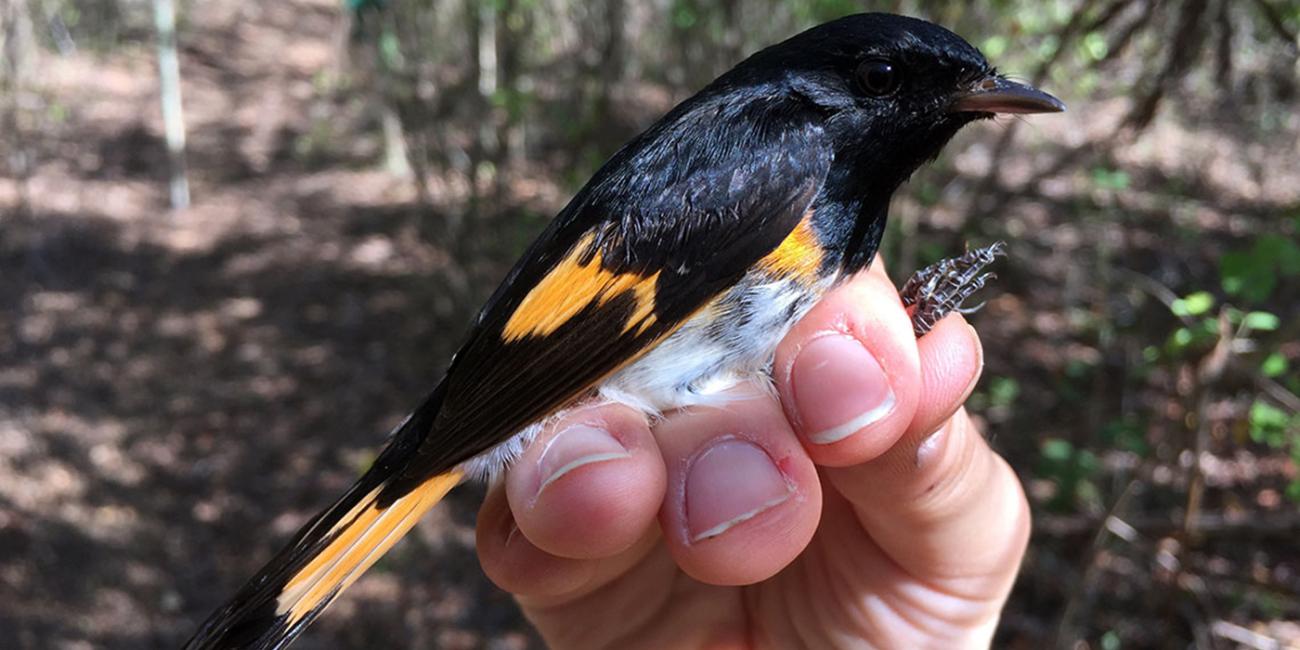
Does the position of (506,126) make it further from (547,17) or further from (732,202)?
(732,202)

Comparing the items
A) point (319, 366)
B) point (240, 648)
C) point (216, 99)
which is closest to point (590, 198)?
point (240, 648)

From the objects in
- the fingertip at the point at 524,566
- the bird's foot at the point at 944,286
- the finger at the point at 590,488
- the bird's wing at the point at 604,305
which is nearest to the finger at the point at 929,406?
the bird's foot at the point at 944,286

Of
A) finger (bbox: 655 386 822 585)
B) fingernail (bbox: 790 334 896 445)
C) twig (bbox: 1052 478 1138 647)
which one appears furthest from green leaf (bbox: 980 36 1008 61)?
finger (bbox: 655 386 822 585)

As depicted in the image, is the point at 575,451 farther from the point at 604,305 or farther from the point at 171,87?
the point at 171,87

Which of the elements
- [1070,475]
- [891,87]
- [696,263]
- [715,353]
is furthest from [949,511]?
[1070,475]

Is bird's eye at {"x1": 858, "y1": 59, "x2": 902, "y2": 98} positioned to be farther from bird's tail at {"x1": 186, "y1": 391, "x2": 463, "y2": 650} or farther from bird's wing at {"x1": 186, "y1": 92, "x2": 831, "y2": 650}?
bird's tail at {"x1": 186, "y1": 391, "x2": 463, "y2": 650}

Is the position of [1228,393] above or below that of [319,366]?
above
